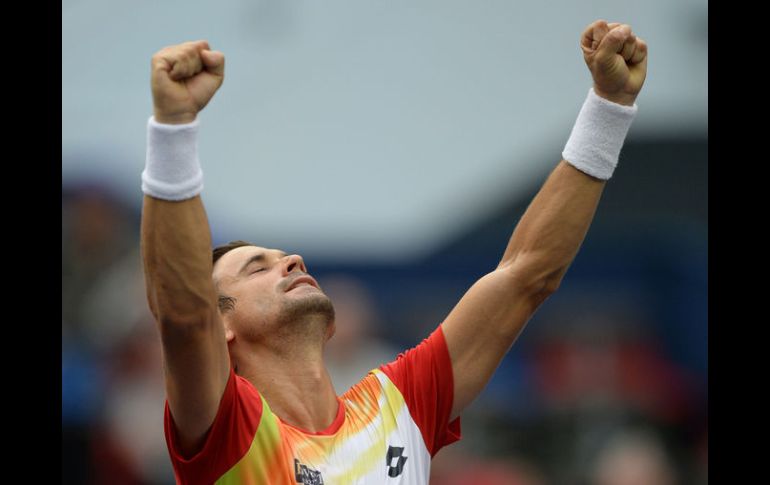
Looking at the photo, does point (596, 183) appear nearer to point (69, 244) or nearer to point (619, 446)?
point (619, 446)

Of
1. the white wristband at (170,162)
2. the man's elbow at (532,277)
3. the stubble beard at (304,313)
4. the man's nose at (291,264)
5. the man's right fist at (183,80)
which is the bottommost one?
the stubble beard at (304,313)

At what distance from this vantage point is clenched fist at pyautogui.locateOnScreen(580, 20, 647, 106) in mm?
3875

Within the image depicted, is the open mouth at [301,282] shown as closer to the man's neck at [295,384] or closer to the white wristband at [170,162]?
the man's neck at [295,384]

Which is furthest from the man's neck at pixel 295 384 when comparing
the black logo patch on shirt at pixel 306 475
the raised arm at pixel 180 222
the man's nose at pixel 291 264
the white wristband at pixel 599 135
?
the white wristband at pixel 599 135

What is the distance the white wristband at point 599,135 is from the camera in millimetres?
4035

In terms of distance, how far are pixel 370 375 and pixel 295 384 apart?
38 cm

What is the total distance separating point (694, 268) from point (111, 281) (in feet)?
16.1

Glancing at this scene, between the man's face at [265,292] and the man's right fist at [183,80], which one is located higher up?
the man's right fist at [183,80]

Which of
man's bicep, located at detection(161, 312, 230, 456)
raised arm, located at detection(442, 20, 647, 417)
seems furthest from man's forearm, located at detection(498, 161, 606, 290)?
man's bicep, located at detection(161, 312, 230, 456)

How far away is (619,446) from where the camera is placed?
8.13 m

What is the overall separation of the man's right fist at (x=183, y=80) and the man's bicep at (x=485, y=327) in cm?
132

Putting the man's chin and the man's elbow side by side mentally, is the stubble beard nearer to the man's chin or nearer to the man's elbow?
the man's chin

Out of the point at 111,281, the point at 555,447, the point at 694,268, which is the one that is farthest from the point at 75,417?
the point at 694,268

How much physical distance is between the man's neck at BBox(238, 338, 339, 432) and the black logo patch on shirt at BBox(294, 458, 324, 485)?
0.22 m
